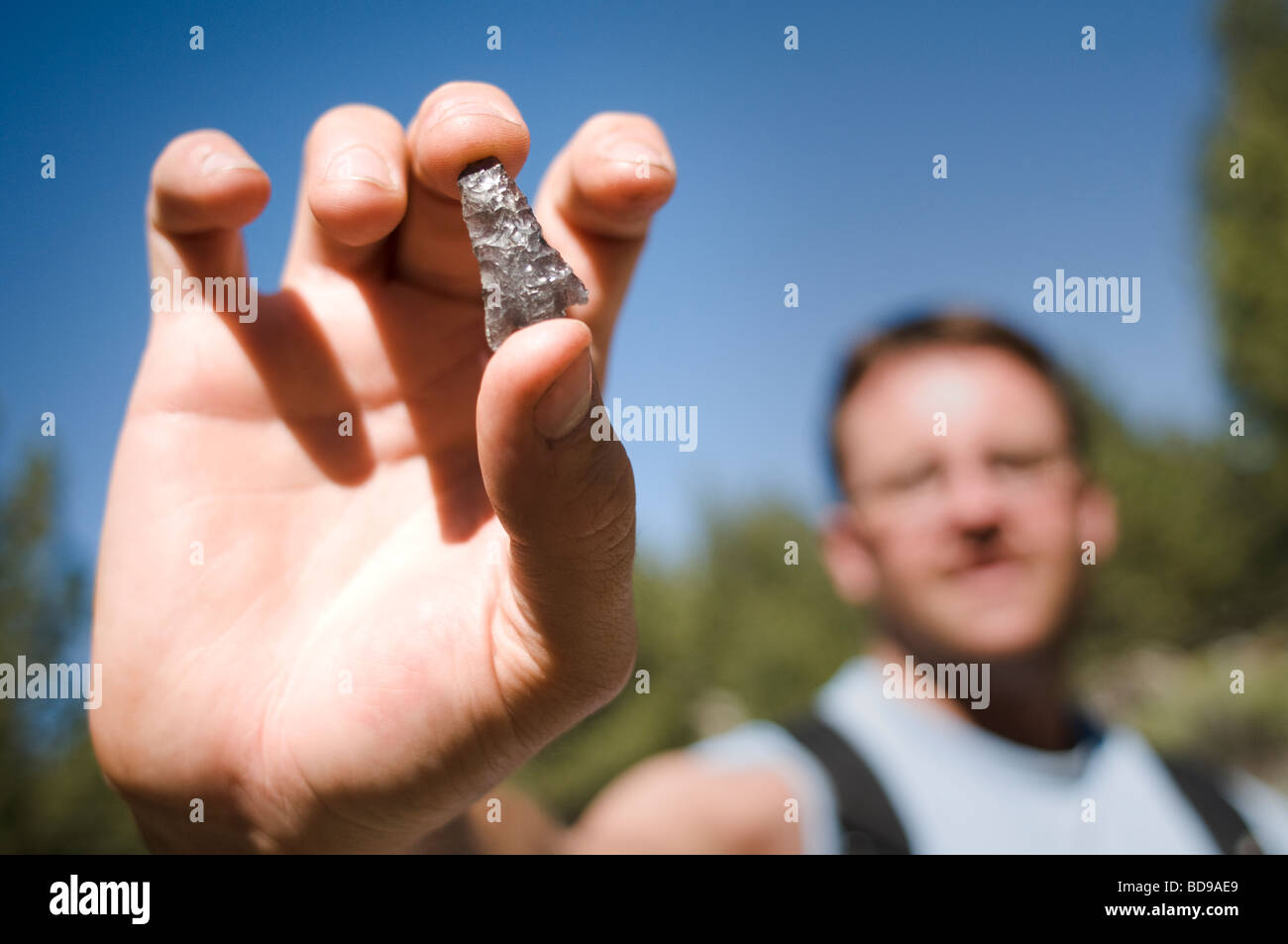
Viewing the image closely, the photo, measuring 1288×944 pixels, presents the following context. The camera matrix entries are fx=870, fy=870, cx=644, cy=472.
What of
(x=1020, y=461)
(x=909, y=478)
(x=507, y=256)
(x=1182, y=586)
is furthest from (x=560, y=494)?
(x=1182, y=586)

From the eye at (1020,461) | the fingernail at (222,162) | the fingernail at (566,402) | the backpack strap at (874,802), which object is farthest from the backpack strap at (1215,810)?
the fingernail at (222,162)

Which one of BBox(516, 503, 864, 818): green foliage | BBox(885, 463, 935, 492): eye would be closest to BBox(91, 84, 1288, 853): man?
BBox(885, 463, 935, 492): eye

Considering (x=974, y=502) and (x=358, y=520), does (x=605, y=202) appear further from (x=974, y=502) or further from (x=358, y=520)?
(x=974, y=502)

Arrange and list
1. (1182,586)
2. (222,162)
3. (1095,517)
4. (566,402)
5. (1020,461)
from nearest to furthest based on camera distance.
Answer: (566,402) → (222,162) → (1020,461) → (1095,517) → (1182,586)

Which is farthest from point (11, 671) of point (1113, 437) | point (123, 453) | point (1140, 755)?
point (1113, 437)

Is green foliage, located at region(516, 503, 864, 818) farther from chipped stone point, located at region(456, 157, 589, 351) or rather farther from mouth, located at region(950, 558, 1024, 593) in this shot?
chipped stone point, located at region(456, 157, 589, 351)
